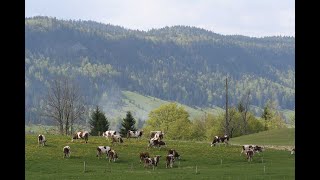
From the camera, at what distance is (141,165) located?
168 ft

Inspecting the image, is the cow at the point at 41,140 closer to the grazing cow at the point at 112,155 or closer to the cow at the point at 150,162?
the grazing cow at the point at 112,155

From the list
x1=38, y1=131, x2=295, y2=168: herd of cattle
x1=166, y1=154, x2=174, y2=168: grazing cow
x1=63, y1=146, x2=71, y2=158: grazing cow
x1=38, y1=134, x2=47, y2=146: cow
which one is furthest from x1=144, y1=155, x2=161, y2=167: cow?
x1=38, y1=134, x2=47, y2=146: cow

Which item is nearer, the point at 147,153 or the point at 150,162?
the point at 150,162

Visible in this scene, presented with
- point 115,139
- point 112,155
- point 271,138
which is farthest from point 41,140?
point 271,138

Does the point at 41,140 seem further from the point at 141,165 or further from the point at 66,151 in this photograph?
the point at 141,165

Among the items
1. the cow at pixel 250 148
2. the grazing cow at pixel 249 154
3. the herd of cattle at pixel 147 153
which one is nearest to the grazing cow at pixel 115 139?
the herd of cattle at pixel 147 153

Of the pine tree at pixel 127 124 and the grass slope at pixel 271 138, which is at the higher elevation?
the pine tree at pixel 127 124

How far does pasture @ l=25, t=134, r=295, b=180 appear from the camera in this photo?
1642 inches

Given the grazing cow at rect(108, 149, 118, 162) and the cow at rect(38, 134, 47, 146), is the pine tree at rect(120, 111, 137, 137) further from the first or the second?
the grazing cow at rect(108, 149, 118, 162)

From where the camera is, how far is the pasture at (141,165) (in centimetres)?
4172

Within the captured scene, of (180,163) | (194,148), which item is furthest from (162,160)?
(194,148)

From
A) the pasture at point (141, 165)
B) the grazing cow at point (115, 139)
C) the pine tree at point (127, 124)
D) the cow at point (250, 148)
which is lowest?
the pasture at point (141, 165)

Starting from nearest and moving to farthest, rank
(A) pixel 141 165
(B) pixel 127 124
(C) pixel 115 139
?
(A) pixel 141 165 < (C) pixel 115 139 < (B) pixel 127 124
